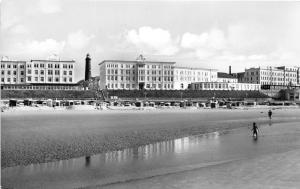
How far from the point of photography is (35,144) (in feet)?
68.5

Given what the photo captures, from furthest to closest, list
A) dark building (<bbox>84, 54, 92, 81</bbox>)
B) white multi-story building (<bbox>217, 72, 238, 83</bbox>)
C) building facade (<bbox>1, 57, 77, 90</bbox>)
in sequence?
white multi-story building (<bbox>217, 72, 238, 83</bbox>)
dark building (<bbox>84, 54, 92, 81</bbox>)
building facade (<bbox>1, 57, 77, 90</bbox>)

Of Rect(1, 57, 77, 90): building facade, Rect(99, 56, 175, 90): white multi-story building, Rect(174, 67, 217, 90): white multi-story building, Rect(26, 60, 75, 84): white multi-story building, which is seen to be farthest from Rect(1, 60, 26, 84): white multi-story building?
Rect(174, 67, 217, 90): white multi-story building

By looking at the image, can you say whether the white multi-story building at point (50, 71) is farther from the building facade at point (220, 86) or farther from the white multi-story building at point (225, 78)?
the white multi-story building at point (225, 78)

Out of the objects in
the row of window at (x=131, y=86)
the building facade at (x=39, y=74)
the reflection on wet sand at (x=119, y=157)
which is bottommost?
the reflection on wet sand at (x=119, y=157)

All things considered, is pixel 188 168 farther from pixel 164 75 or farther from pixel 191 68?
pixel 191 68

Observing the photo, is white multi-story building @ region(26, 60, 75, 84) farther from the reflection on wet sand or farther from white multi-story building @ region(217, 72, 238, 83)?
the reflection on wet sand

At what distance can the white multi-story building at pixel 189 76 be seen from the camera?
451 ft

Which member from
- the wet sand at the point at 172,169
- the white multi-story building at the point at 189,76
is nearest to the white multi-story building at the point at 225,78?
the white multi-story building at the point at 189,76

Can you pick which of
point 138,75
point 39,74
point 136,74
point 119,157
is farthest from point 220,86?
point 119,157

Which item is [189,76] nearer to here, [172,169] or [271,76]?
[271,76]

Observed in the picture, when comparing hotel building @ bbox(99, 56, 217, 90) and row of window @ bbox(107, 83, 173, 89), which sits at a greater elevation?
hotel building @ bbox(99, 56, 217, 90)

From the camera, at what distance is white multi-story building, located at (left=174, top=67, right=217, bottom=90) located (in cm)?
13750

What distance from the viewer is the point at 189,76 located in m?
141

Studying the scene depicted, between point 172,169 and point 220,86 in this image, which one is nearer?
point 172,169
